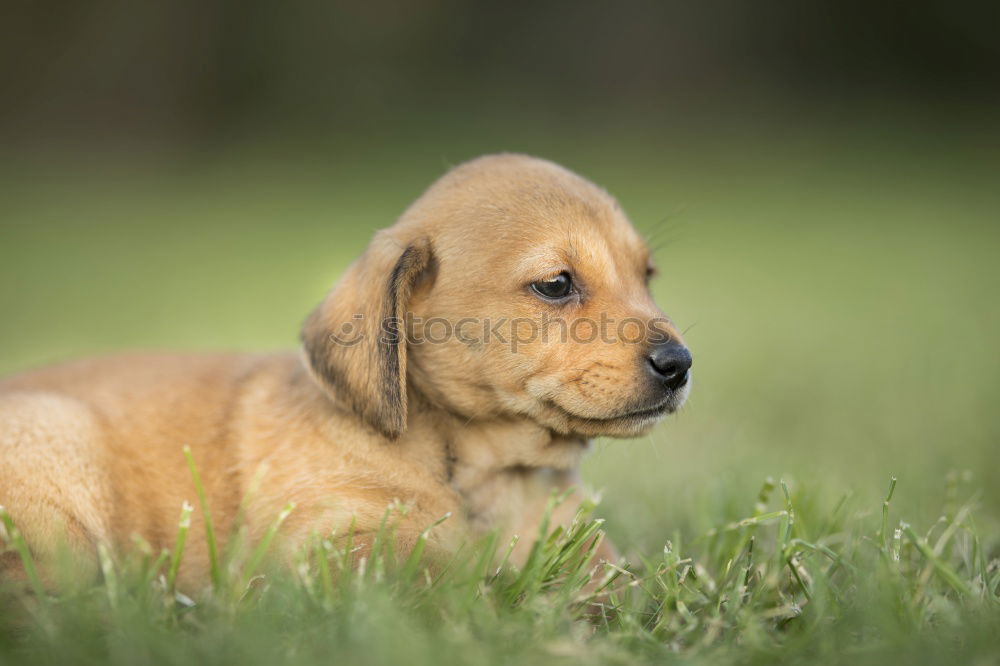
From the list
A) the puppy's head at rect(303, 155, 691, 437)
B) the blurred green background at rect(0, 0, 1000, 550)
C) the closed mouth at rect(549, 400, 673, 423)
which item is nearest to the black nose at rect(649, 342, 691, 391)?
the puppy's head at rect(303, 155, 691, 437)

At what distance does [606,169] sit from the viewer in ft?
72.7

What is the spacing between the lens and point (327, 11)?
84.2 ft

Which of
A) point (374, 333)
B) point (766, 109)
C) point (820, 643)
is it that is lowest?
point (820, 643)

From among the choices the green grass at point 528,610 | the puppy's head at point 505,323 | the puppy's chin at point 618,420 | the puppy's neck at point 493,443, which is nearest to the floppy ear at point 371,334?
the puppy's head at point 505,323

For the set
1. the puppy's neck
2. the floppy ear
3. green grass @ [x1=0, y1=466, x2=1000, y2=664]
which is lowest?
green grass @ [x1=0, y1=466, x2=1000, y2=664]

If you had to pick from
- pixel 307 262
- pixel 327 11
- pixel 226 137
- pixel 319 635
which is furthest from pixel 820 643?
pixel 327 11

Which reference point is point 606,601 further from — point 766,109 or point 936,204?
point 766,109

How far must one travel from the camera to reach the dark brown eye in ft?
13.3

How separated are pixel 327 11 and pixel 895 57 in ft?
47.3

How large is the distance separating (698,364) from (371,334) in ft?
19.0

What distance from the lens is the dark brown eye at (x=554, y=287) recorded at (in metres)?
4.04

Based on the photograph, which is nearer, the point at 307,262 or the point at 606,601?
the point at 606,601

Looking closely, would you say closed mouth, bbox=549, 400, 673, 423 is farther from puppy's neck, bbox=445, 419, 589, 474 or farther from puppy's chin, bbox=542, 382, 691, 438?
puppy's neck, bbox=445, 419, 589, 474

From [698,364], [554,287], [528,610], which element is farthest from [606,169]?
[528,610]
